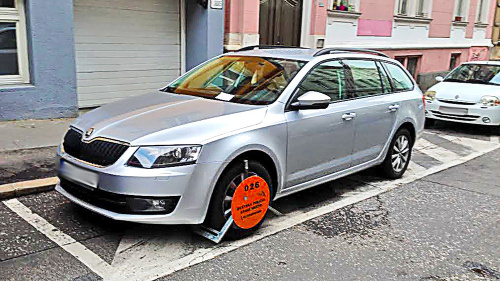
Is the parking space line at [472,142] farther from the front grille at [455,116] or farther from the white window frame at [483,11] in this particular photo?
the white window frame at [483,11]

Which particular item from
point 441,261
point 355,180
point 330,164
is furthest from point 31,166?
point 441,261

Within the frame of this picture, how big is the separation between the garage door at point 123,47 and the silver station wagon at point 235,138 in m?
4.08

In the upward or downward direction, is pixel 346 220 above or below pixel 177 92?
below

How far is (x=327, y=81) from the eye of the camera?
5.23m

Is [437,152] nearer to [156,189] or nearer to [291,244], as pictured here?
[291,244]

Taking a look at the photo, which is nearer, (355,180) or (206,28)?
(355,180)

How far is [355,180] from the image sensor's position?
21.0ft

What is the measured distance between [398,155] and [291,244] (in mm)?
2667

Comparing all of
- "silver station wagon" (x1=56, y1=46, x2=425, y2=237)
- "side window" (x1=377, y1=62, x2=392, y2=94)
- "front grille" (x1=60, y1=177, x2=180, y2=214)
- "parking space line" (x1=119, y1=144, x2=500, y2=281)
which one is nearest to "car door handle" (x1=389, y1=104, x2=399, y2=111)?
"silver station wagon" (x1=56, y1=46, x2=425, y2=237)

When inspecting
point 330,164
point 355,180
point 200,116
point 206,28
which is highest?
point 206,28

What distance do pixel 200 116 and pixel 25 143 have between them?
11.7 ft

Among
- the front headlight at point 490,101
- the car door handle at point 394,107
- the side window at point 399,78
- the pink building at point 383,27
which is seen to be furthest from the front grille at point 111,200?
the front headlight at point 490,101

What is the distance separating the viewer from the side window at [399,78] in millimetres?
6250

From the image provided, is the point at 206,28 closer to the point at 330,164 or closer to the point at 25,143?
the point at 25,143
